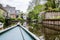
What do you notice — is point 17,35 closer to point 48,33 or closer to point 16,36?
point 16,36

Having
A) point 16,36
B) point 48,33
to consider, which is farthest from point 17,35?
point 48,33

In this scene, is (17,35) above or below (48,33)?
above

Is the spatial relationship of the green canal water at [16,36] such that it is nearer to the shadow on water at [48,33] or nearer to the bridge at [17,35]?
the bridge at [17,35]

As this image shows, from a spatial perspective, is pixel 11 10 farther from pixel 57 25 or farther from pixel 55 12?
pixel 57 25

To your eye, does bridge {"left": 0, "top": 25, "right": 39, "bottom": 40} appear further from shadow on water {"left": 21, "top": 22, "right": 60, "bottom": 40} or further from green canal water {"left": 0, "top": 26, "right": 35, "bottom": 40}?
shadow on water {"left": 21, "top": 22, "right": 60, "bottom": 40}

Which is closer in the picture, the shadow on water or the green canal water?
the green canal water

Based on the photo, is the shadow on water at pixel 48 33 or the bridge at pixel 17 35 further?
the shadow on water at pixel 48 33

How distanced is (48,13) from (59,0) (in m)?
3.40

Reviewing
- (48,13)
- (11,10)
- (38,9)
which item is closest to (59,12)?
(48,13)

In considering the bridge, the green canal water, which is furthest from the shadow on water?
the green canal water

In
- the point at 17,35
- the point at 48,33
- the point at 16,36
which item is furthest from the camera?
the point at 48,33

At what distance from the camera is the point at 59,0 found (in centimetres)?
2417

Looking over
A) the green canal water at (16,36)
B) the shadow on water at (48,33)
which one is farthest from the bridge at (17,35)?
the shadow on water at (48,33)

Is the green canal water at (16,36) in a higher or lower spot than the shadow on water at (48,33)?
higher
